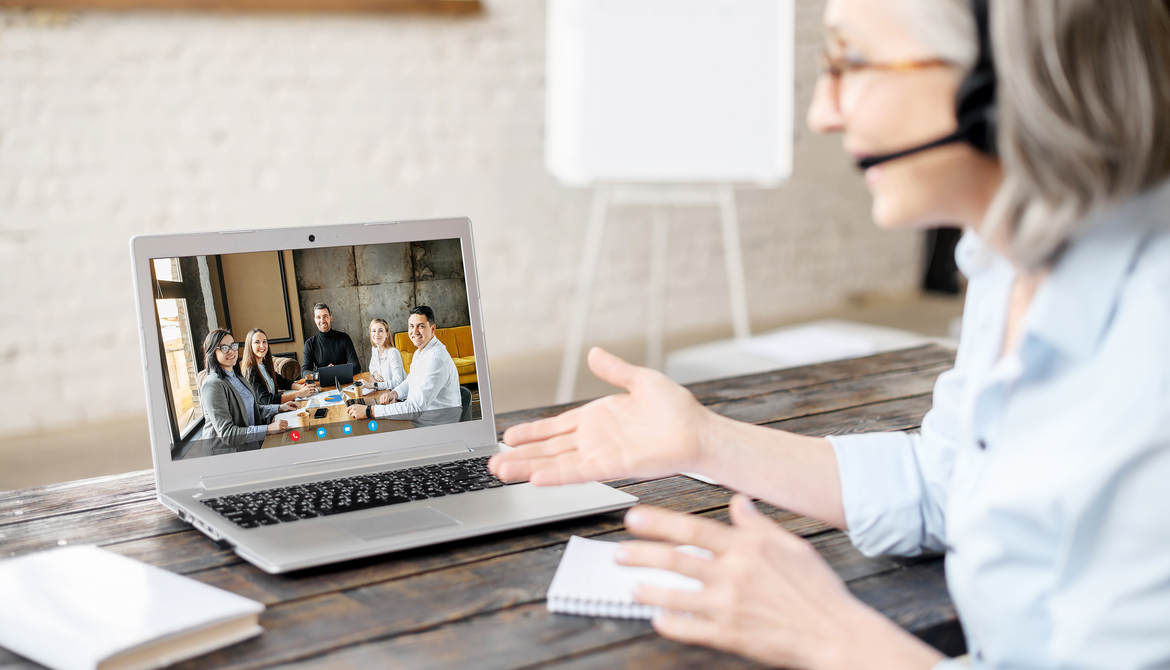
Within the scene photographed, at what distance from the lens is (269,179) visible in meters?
3.57

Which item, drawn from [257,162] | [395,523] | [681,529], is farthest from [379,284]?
[257,162]

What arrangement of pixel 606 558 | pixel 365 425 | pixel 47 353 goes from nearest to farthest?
pixel 606 558, pixel 365 425, pixel 47 353

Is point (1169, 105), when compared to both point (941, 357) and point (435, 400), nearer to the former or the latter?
point (435, 400)

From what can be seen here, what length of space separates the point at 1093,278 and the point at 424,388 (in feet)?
2.39

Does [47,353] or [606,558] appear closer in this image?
[606,558]

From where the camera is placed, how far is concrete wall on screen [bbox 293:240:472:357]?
1.06 m

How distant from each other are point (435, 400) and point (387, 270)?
0.17 metres

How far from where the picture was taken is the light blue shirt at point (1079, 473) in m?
0.59

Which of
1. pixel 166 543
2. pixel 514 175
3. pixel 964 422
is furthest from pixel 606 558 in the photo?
pixel 514 175

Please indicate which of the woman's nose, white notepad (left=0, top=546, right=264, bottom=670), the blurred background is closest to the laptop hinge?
white notepad (left=0, top=546, right=264, bottom=670)

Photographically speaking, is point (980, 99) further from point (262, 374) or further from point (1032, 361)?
point (262, 374)

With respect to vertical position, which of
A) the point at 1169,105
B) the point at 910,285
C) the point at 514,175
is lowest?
the point at 910,285

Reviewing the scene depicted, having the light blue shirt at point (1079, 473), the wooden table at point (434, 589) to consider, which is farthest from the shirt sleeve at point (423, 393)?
the light blue shirt at point (1079, 473)

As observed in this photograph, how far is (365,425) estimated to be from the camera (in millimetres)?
1084
